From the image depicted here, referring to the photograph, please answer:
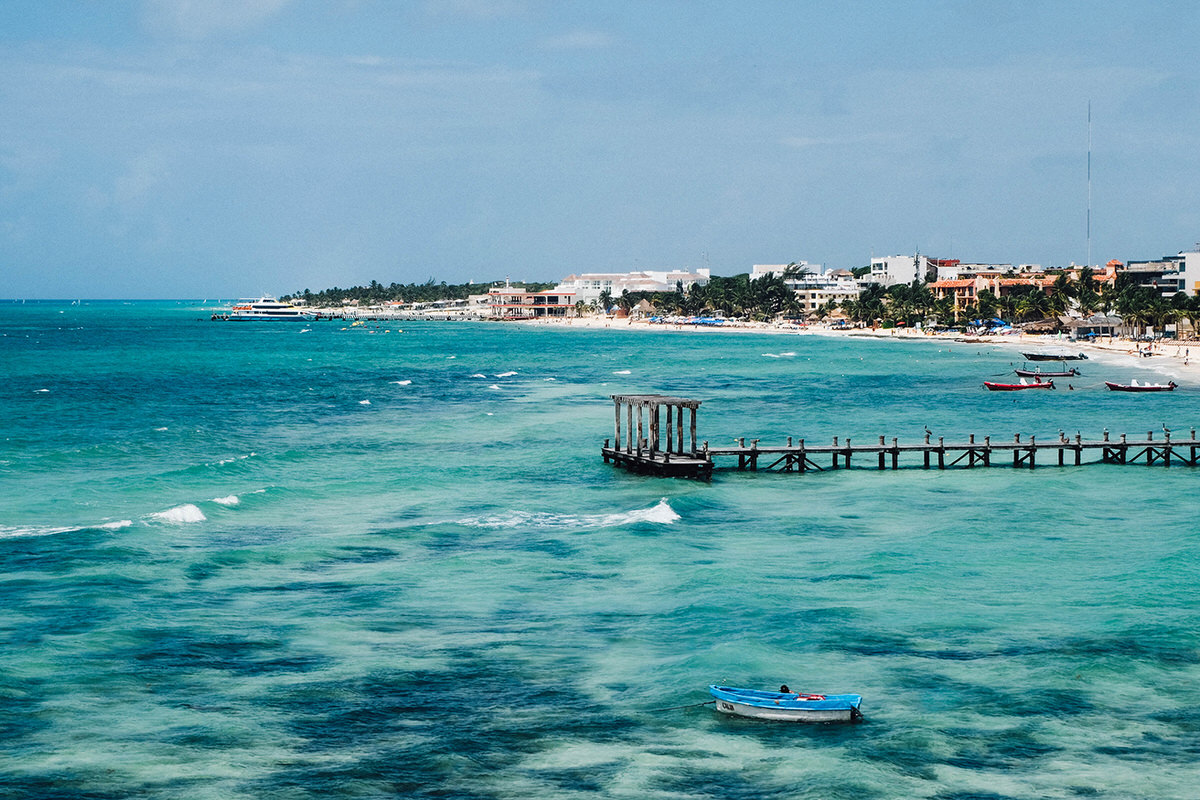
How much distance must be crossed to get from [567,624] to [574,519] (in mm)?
13005

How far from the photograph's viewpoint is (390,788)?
21.8 metres

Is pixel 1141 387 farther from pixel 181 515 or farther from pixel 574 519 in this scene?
pixel 181 515

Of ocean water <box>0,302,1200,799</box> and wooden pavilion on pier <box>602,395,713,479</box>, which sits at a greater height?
wooden pavilion on pier <box>602,395,713,479</box>

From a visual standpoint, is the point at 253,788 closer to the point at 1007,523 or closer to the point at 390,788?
the point at 390,788

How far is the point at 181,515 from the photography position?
44406 mm

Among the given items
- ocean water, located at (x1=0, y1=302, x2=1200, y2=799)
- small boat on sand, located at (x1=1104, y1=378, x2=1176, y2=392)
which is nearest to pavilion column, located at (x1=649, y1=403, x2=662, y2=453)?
ocean water, located at (x1=0, y1=302, x2=1200, y2=799)

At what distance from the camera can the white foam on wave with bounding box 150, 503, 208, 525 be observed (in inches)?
1725

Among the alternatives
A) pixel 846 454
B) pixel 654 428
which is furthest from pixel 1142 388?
pixel 654 428

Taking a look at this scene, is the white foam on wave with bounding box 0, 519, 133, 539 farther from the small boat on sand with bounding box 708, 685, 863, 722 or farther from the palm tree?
the palm tree

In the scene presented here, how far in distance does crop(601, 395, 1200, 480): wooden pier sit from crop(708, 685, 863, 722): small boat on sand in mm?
27178

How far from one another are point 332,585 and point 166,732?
10.7 m

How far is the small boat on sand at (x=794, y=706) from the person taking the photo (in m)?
24.5

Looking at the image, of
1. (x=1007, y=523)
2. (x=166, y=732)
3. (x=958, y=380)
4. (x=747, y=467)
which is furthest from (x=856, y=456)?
(x=958, y=380)

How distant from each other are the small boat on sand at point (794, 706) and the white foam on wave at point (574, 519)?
18.0 meters
